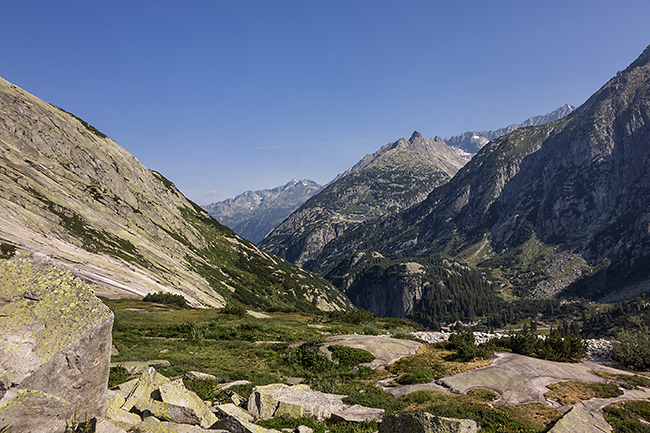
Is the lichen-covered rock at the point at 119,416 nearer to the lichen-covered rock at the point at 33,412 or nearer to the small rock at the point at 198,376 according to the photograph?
the lichen-covered rock at the point at 33,412

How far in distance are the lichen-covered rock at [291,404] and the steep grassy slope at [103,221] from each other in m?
56.8

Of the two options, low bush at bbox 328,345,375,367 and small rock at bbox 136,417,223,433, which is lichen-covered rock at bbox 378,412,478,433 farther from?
low bush at bbox 328,345,375,367

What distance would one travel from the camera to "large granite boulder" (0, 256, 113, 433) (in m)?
7.81

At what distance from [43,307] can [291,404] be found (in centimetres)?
1077

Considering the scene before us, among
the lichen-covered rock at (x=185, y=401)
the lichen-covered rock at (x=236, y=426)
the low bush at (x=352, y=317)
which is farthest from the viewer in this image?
the low bush at (x=352, y=317)

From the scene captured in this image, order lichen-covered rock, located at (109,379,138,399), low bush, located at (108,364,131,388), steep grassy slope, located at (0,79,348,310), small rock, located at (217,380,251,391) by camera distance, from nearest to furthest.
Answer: lichen-covered rock, located at (109,379,138,399), low bush, located at (108,364,131,388), small rock, located at (217,380,251,391), steep grassy slope, located at (0,79,348,310)

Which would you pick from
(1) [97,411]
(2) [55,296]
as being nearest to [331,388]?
(1) [97,411]

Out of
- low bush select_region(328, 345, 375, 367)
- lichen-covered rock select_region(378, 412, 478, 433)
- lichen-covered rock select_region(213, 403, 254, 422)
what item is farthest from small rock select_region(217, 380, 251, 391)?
lichen-covered rock select_region(378, 412, 478, 433)

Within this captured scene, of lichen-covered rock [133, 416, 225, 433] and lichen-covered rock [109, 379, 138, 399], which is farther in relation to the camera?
lichen-covered rock [109, 379, 138, 399]

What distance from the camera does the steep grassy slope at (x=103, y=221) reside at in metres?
69.8

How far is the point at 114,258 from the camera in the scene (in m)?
77.5

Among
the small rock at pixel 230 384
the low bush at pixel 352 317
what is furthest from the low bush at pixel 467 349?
the low bush at pixel 352 317

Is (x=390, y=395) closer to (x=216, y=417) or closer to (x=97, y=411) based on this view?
(x=216, y=417)

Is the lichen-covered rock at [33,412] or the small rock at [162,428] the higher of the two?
the lichen-covered rock at [33,412]
